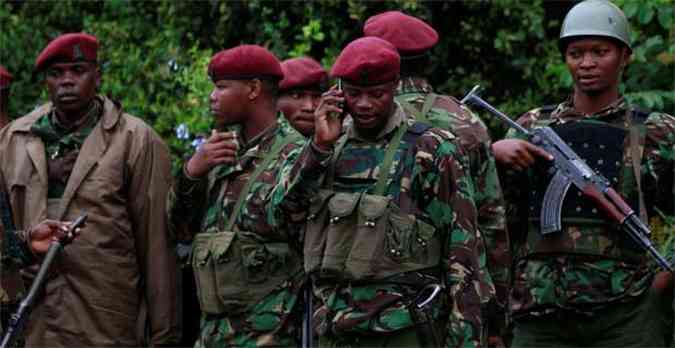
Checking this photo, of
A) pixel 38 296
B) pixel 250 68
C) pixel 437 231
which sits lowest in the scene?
pixel 38 296

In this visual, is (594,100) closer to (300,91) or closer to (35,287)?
(300,91)

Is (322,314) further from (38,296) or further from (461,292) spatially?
(38,296)

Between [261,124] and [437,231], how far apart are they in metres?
A: 1.37

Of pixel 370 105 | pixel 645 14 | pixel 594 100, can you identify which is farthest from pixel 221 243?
pixel 645 14

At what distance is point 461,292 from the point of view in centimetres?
654

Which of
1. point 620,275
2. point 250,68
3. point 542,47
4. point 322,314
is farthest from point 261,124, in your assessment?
point 542,47

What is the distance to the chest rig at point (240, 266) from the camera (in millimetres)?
7434

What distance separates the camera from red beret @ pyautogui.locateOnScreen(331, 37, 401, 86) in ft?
21.8

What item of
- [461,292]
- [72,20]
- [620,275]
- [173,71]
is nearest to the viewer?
[461,292]

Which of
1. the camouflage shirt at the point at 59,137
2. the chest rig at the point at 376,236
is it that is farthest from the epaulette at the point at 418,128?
the camouflage shirt at the point at 59,137

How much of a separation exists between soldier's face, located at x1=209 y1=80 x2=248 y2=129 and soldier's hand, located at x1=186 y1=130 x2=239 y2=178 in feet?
0.36

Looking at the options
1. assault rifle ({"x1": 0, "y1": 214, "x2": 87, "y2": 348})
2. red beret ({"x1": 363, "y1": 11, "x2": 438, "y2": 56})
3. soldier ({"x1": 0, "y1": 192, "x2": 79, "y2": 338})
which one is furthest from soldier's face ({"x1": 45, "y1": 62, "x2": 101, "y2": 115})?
red beret ({"x1": 363, "y1": 11, "x2": 438, "y2": 56})

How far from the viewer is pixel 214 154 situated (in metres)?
7.50

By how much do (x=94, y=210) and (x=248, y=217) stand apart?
123 cm
